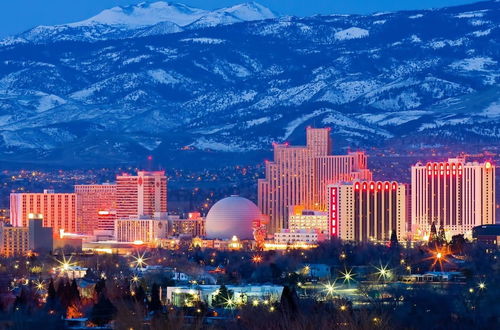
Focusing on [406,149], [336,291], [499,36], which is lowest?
[336,291]

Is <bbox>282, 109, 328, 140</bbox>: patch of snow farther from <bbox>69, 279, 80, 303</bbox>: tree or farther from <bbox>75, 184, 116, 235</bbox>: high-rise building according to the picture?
<bbox>69, 279, 80, 303</bbox>: tree

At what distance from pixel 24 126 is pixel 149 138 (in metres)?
16.3

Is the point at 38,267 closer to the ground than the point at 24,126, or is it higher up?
closer to the ground

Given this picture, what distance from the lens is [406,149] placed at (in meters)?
152

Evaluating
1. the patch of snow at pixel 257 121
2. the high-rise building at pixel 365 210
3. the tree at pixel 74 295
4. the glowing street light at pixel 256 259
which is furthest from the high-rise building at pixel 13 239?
the patch of snow at pixel 257 121

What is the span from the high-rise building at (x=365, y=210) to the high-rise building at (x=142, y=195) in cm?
1244

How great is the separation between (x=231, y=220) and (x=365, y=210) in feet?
25.2

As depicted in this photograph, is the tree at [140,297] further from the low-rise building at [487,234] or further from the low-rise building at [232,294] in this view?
the low-rise building at [487,234]

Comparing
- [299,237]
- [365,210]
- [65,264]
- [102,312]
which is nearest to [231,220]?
[299,237]

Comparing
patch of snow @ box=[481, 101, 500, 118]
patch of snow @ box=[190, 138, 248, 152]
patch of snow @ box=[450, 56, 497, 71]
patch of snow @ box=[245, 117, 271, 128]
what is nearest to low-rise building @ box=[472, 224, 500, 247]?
patch of snow @ box=[481, 101, 500, 118]

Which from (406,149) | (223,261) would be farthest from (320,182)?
(223,261)

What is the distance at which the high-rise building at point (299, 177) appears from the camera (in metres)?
128

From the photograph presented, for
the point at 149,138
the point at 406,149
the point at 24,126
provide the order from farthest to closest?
the point at 24,126, the point at 149,138, the point at 406,149

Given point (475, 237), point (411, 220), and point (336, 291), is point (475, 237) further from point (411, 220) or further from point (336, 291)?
point (336, 291)
